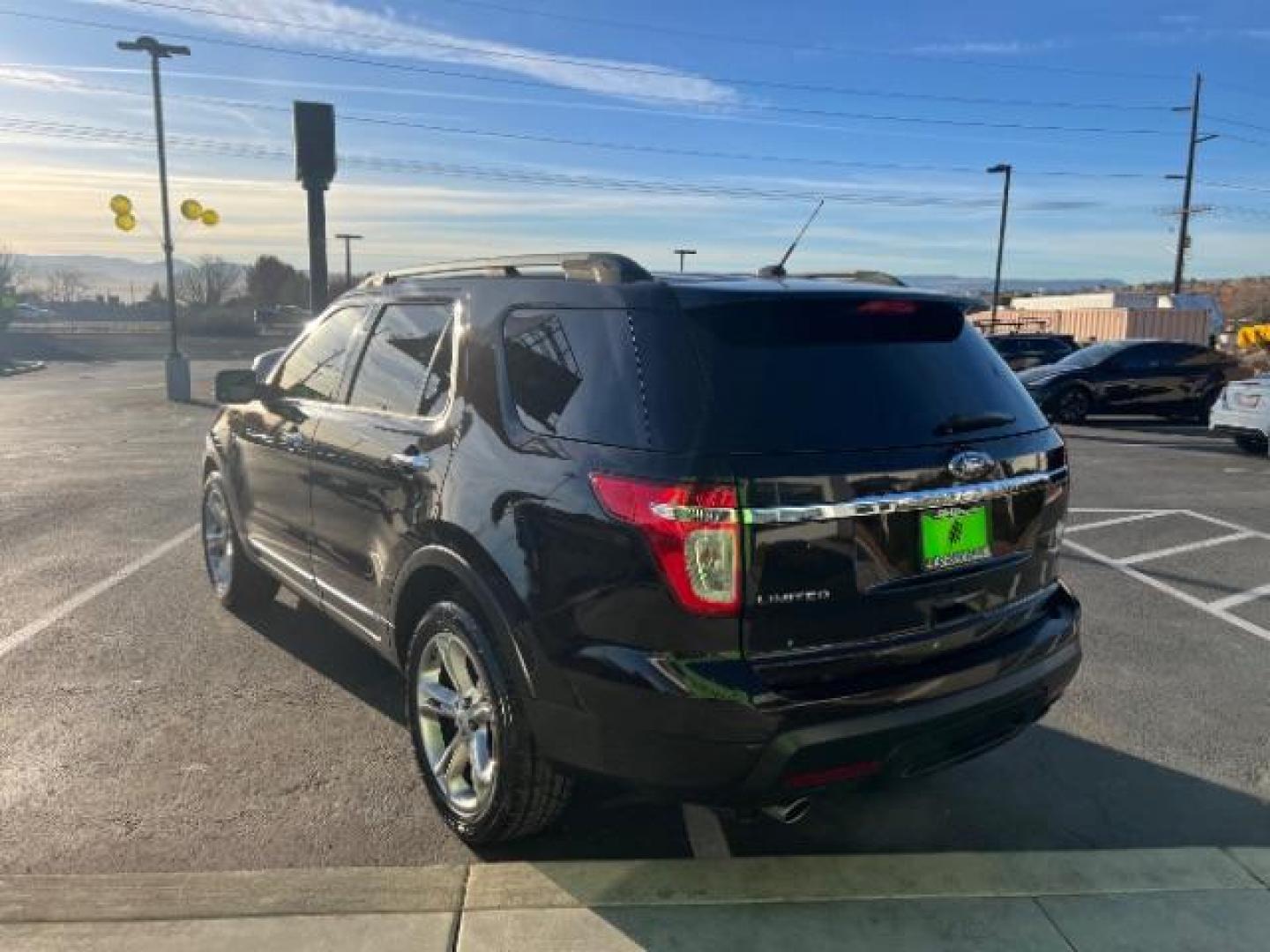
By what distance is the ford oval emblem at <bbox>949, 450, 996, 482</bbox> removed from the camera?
2.75m

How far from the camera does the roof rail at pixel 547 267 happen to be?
2.91 metres

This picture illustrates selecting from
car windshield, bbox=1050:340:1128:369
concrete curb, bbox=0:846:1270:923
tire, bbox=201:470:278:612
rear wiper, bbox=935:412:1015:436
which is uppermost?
rear wiper, bbox=935:412:1015:436

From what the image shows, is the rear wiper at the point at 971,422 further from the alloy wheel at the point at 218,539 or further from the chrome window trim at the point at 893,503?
the alloy wheel at the point at 218,539

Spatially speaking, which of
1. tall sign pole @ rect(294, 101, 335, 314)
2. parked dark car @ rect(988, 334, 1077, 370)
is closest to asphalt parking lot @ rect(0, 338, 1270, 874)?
tall sign pole @ rect(294, 101, 335, 314)

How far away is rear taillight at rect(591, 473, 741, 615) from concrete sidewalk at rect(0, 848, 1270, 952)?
3.17ft

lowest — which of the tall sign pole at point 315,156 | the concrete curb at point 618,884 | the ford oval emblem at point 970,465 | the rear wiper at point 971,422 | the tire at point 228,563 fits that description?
the concrete curb at point 618,884

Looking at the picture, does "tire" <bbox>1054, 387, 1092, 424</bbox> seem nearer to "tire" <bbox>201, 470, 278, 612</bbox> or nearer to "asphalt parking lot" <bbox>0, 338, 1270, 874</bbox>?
"asphalt parking lot" <bbox>0, 338, 1270, 874</bbox>

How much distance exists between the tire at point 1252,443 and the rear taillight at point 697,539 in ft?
41.0

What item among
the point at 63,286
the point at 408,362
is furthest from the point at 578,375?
the point at 63,286

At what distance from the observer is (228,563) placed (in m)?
5.46

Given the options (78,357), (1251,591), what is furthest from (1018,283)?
(1251,591)

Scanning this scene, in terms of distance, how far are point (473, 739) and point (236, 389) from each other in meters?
2.54

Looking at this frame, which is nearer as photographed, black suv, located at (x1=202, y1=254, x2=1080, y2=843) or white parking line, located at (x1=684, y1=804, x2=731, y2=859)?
black suv, located at (x1=202, y1=254, x2=1080, y2=843)

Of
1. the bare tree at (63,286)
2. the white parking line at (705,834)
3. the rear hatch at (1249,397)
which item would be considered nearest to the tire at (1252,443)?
the rear hatch at (1249,397)
